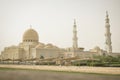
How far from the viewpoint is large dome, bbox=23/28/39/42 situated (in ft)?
112

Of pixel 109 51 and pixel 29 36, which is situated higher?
pixel 29 36

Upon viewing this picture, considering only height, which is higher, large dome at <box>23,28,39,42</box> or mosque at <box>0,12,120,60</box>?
large dome at <box>23,28,39,42</box>

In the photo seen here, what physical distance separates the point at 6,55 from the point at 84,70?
2397cm

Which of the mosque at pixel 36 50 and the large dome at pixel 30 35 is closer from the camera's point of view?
the mosque at pixel 36 50

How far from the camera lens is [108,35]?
23.8 m

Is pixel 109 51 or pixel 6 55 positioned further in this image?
pixel 6 55

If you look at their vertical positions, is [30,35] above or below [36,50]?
above

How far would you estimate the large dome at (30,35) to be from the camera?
34.1 m

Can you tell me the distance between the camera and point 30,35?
34219 mm

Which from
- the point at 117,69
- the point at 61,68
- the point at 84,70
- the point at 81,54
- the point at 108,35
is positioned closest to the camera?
the point at 117,69

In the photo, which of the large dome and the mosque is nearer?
the mosque

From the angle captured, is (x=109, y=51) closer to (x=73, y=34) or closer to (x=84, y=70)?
(x=73, y=34)

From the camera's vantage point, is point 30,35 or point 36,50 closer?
point 36,50

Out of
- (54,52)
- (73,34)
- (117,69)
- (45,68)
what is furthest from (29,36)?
(117,69)
